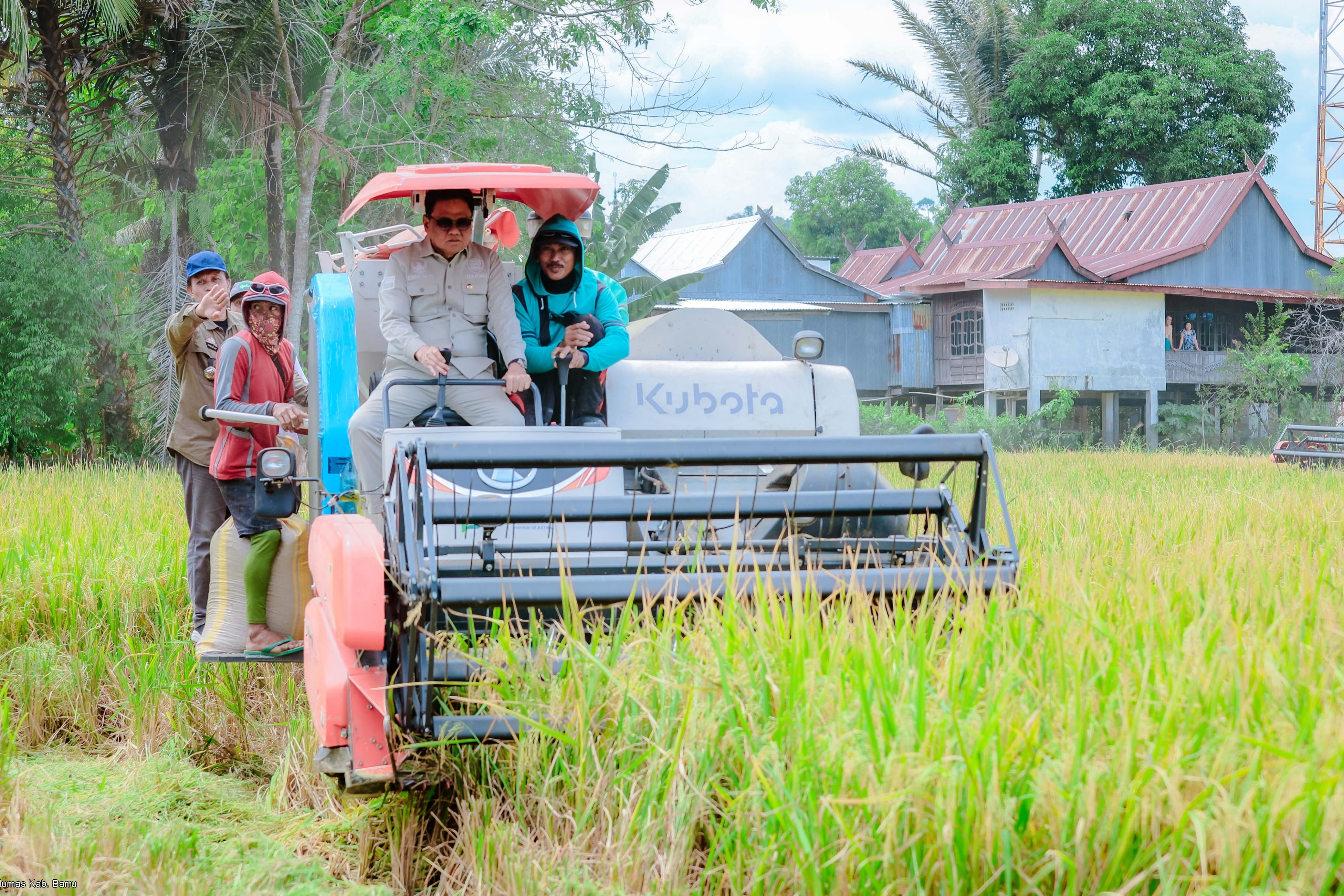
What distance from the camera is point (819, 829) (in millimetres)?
2699

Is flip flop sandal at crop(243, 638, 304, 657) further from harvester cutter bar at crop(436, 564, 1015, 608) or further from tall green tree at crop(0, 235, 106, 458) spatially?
tall green tree at crop(0, 235, 106, 458)

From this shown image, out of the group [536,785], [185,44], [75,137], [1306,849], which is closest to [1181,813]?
[1306,849]

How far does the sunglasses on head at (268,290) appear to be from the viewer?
585 cm

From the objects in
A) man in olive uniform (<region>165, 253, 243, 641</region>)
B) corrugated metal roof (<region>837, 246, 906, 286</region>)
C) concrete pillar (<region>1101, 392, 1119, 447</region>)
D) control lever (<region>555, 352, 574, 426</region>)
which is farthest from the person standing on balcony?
man in olive uniform (<region>165, 253, 243, 641</region>)

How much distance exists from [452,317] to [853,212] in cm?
6171

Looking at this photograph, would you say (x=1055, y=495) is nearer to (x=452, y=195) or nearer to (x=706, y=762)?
(x=452, y=195)

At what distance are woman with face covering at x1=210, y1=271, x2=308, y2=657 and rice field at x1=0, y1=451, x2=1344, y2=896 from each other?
0.56m

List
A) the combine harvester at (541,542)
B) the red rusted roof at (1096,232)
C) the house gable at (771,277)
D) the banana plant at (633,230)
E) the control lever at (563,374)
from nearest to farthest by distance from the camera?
the combine harvester at (541,542)
the control lever at (563,374)
the banana plant at (633,230)
the red rusted roof at (1096,232)
the house gable at (771,277)

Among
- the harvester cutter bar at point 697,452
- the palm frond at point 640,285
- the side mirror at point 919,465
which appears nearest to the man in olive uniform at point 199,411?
the harvester cutter bar at point 697,452

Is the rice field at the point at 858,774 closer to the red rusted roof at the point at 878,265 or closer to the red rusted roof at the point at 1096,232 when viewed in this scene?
the red rusted roof at the point at 1096,232

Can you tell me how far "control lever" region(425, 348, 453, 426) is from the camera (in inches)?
216

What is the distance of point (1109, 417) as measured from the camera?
33.9 metres

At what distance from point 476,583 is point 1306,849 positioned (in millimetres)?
2129

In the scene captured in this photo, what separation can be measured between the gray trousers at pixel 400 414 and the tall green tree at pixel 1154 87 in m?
35.8
